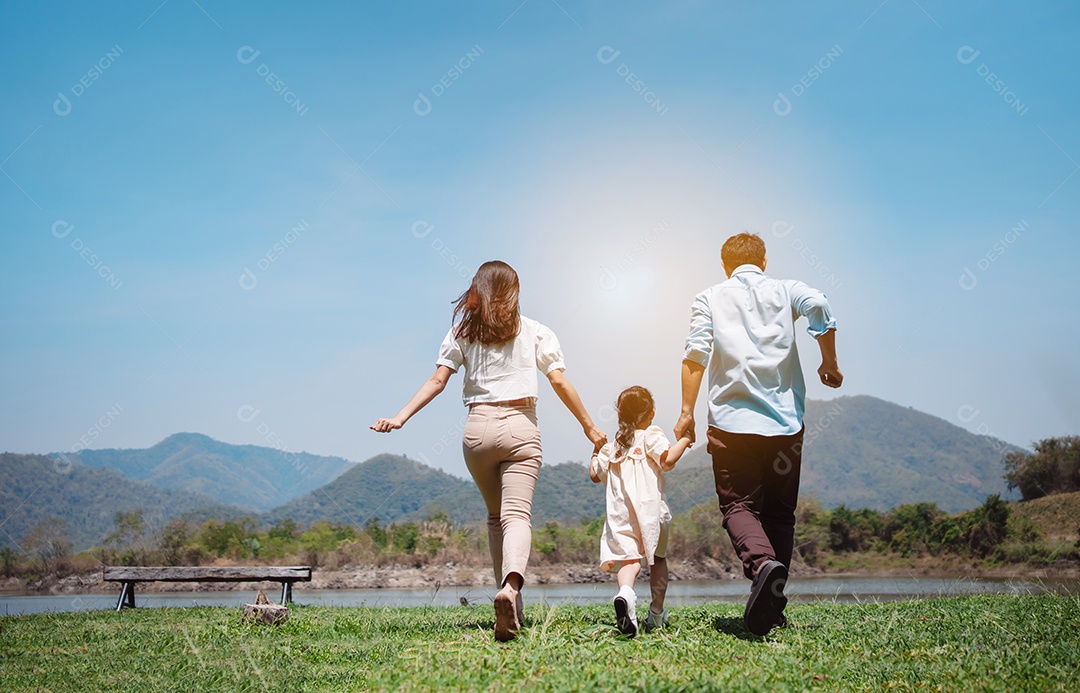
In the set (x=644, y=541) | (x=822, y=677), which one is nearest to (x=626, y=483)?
(x=644, y=541)

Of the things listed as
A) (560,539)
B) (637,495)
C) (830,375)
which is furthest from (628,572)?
(560,539)

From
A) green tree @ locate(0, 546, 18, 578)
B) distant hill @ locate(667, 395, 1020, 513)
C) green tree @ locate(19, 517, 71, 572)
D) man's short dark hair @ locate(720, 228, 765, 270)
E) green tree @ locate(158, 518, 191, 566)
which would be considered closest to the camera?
man's short dark hair @ locate(720, 228, 765, 270)

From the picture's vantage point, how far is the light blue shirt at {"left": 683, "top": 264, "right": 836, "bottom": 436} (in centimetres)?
492

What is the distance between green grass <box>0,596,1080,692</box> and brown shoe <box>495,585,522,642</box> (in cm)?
7

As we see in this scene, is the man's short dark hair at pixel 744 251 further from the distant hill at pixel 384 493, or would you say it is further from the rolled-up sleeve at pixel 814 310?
the distant hill at pixel 384 493

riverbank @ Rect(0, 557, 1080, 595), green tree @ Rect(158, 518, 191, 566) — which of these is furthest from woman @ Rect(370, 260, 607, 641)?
green tree @ Rect(158, 518, 191, 566)

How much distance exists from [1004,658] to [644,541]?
226 centimetres

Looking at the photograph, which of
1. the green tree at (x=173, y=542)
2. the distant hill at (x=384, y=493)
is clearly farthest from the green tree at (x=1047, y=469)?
the distant hill at (x=384, y=493)

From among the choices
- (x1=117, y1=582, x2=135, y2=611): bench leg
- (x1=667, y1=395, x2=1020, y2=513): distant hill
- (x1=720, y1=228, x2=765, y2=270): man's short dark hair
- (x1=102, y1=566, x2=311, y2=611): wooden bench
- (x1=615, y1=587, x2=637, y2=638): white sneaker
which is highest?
(x1=667, y1=395, x2=1020, y2=513): distant hill

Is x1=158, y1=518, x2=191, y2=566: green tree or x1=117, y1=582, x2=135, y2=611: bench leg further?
x1=158, y1=518, x2=191, y2=566: green tree

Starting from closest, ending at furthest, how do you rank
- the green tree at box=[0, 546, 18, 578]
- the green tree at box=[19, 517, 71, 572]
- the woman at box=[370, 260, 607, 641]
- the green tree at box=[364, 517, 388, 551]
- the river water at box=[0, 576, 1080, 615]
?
the woman at box=[370, 260, 607, 641]
the river water at box=[0, 576, 1080, 615]
the green tree at box=[0, 546, 18, 578]
the green tree at box=[19, 517, 71, 572]
the green tree at box=[364, 517, 388, 551]

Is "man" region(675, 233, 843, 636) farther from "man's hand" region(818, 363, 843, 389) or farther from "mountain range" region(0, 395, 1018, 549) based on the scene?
"mountain range" region(0, 395, 1018, 549)

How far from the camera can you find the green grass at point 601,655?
331 centimetres

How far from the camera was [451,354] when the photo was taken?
5449 mm
